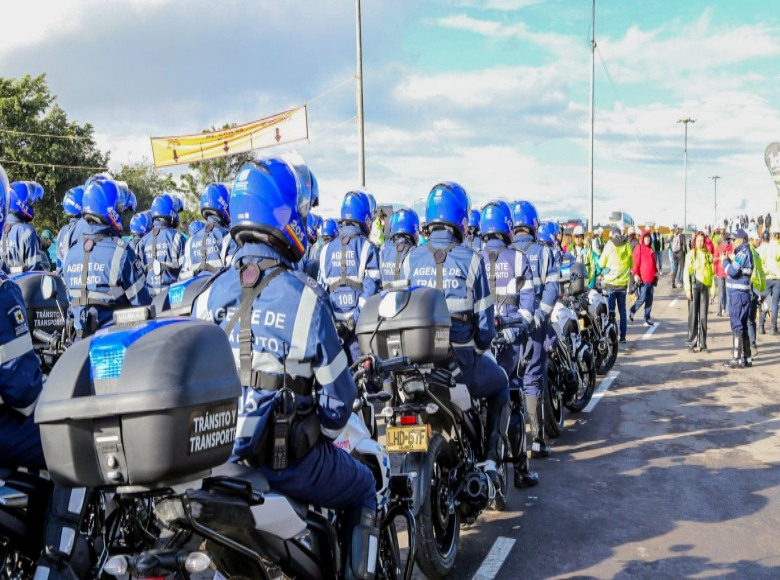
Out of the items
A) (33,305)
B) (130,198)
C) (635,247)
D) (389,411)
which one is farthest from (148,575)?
(635,247)

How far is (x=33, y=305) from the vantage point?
16.9 feet

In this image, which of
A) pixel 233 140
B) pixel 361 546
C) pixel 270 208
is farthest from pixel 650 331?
pixel 270 208

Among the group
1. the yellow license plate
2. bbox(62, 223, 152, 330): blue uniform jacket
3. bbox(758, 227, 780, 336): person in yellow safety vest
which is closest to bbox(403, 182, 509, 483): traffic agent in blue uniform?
the yellow license plate

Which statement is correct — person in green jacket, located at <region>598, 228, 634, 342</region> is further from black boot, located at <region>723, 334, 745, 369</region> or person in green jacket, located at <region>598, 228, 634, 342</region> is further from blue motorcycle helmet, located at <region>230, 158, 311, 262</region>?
blue motorcycle helmet, located at <region>230, 158, 311, 262</region>

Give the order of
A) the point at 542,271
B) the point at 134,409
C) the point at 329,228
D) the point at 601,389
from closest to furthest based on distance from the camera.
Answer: the point at 134,409, the point at 542,271, the point at 601,389, the point at 329,228

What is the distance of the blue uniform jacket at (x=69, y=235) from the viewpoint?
784cm

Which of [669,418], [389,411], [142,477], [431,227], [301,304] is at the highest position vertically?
[431,227]

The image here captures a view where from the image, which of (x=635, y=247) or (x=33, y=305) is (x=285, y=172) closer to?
(x=33, y=305)

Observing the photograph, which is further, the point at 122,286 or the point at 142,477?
the point at 122,286

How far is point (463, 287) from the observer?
5.13 m

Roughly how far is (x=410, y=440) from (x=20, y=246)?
259 inches

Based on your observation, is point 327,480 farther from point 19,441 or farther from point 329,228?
point 329,228

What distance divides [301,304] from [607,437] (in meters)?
5.63

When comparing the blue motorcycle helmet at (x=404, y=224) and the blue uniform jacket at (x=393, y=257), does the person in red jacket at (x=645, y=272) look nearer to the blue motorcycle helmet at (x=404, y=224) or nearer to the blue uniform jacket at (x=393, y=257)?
the blue motorcycle helmet at (x=404, y=224)
